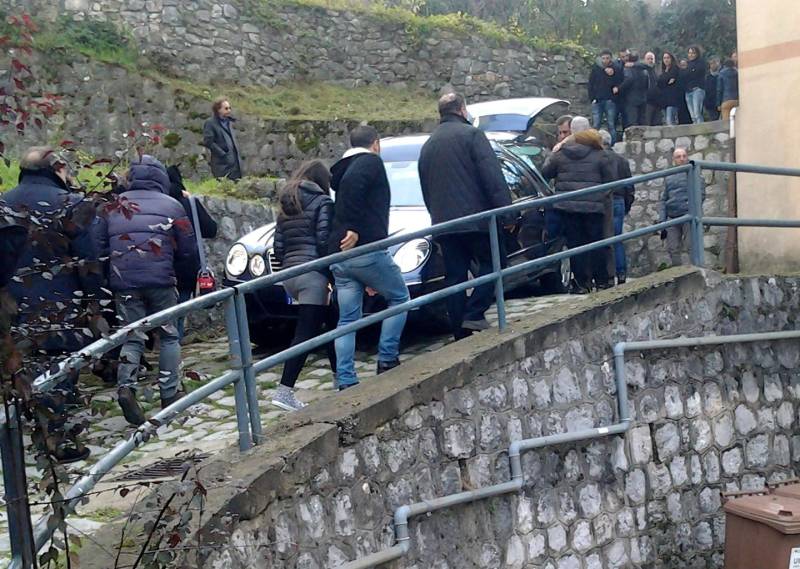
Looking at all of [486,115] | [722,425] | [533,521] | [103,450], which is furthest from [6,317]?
[486,115]

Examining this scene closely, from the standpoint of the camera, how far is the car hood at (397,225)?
27.3 ft

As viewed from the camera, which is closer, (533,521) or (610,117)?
(533,521)

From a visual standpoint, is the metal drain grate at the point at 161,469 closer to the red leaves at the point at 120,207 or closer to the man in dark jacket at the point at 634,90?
the red leaves at the point at 120,207

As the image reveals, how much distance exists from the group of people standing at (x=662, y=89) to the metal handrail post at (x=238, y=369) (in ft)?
46.5

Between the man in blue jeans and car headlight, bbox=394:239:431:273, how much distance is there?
95 centimetres

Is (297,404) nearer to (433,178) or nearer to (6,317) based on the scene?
(433,178)

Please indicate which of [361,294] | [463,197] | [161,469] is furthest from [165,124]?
[161,469]

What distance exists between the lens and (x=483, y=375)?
253 inches

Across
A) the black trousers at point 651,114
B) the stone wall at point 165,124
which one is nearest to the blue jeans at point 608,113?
the black trousers at point 651,114

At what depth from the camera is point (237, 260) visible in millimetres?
A: 8594

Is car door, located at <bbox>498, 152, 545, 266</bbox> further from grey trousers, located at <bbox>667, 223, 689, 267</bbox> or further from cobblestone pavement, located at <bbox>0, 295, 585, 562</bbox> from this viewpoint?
grey trousers, located at <bbox>667, 223, 689, 267</bbox>

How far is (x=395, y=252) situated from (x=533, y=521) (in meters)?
2.21

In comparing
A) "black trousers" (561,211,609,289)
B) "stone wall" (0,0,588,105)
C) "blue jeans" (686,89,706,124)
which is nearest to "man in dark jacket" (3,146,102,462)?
"black trousers" (561,211,609,289)

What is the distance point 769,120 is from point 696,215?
2.96 metres
